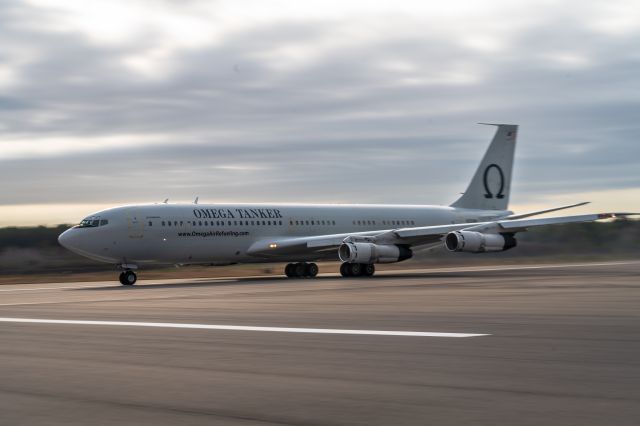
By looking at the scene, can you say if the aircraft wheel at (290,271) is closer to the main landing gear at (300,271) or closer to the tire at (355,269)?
the main landing gear at (300,271)

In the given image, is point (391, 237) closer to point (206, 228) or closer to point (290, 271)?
point (290, 271)

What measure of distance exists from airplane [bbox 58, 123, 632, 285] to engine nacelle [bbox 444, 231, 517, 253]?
0.04 meters

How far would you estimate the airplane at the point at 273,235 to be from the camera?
3794 centimetres

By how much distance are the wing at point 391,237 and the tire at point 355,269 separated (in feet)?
3.69

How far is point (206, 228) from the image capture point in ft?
132

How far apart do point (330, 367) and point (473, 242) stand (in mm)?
31382

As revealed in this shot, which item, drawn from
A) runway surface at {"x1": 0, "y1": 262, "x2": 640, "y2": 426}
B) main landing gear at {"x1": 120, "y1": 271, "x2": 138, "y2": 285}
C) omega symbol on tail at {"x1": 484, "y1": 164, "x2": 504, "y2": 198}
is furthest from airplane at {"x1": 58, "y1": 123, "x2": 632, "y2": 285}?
runway surface at {"x1": 0, "y1": 262, "x2": 640, "y2": 426}

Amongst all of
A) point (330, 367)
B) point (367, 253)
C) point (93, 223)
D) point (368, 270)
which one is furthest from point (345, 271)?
point (330, 367)

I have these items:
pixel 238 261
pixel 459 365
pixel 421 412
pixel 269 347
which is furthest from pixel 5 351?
pixel 238 261

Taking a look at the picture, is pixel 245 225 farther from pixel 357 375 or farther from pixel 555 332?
pixel 357 375

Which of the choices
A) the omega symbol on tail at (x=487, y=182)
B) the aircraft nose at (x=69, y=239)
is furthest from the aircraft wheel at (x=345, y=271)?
the omega symbol on tail at (x=487, y=182)

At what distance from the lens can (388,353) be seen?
10758 mm

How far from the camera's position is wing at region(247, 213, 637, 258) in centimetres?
4062

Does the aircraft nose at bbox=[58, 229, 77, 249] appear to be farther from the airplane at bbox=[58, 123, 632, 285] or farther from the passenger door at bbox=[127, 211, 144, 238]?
the passenger door at bbox=[127, 211, 144, 238]
